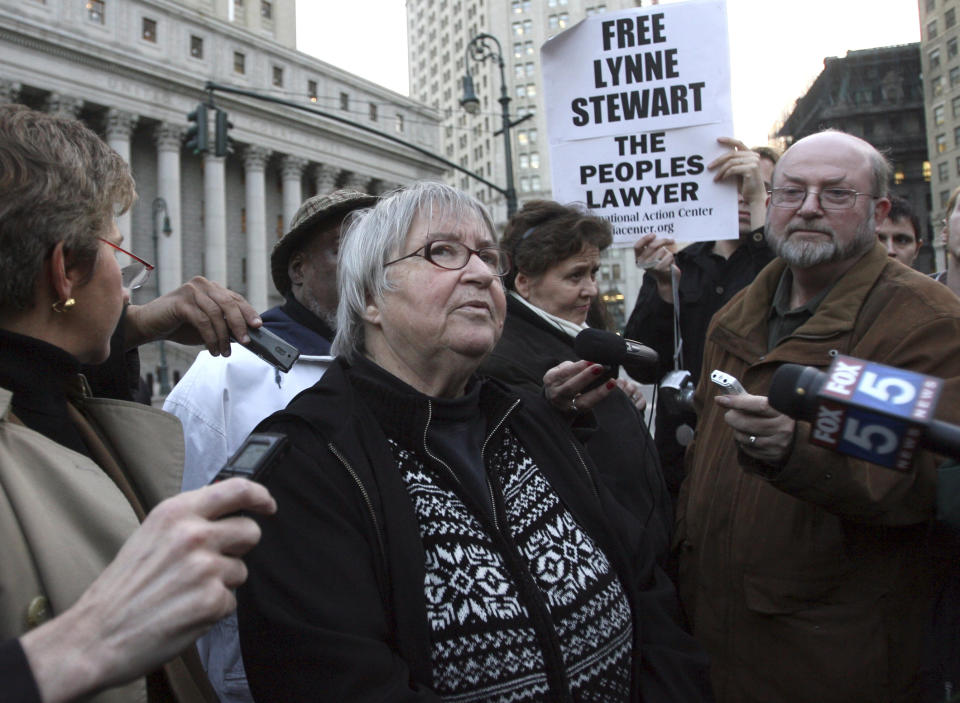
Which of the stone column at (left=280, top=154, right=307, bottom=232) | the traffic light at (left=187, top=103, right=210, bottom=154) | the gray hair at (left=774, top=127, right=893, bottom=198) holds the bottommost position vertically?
the gray hair at (left=774, top=127, right=893, bottom=198)

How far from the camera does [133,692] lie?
151 cm

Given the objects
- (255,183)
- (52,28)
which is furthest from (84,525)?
(255,183)

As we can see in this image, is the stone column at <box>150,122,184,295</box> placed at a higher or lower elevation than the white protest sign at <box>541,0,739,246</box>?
higher

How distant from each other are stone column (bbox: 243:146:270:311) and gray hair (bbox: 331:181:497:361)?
42.0 m

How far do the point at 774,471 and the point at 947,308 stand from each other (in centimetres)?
79

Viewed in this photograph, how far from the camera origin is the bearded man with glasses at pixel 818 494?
2.14m

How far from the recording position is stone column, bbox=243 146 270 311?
4284 cm

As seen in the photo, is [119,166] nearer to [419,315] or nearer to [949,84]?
[419,315]

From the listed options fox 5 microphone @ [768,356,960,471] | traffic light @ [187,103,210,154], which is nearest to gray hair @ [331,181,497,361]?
fox 5 microphone @ [768,356,960,471]

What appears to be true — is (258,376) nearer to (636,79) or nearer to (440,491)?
(440,491)

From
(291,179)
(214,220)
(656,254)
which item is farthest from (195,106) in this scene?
(656,254)

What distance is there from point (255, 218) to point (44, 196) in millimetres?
43963

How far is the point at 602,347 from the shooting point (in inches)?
95.3

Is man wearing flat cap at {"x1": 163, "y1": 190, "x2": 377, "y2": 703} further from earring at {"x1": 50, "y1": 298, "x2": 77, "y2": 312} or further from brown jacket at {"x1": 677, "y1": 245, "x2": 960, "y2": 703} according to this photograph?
brown jacket at {"x1": 677, "y1": 245, "x2": 960, "y2": 703}
